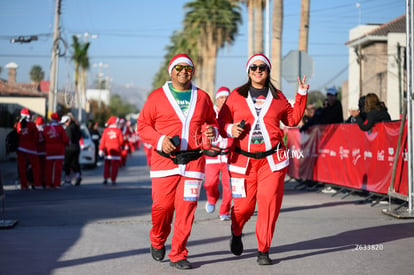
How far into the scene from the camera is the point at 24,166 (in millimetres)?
17938

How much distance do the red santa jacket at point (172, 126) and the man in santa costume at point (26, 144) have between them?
35.9 feet

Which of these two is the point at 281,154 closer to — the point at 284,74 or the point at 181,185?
the point at 181,185

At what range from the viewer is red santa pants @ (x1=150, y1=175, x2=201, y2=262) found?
273 inches

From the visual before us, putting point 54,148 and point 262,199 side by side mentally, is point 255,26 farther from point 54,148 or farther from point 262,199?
point 262,199

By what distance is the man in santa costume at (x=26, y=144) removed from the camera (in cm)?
1756

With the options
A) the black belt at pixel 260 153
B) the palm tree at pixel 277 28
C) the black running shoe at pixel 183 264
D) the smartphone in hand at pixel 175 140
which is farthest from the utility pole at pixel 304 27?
the black running shoe at pixel 183 264

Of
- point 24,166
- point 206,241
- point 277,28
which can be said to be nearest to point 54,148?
point 24,166

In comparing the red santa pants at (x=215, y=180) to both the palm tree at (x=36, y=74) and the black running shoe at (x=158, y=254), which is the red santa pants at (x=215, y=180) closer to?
the black running shoe at (x=158, y=254)

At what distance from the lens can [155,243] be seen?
Result: 7246mm

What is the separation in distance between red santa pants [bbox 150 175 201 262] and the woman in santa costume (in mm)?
564

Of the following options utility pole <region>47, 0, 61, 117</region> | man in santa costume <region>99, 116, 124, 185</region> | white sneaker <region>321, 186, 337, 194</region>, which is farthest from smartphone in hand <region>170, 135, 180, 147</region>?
utility pole <region>47, 0, 61, 117</region>

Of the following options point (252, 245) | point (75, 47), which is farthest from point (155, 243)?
point (75, 47)

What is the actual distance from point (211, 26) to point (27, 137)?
39891 millimetres

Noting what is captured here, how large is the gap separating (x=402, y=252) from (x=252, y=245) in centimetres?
171
